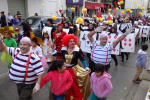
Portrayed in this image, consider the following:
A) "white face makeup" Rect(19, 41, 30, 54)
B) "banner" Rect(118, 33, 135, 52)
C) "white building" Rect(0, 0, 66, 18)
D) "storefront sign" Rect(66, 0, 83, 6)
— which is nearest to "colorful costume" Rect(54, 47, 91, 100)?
"white face makeup" Rect(19, 41, 30, 54)

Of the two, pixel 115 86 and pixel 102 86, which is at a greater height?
pixel 102 86

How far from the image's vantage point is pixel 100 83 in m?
2.73

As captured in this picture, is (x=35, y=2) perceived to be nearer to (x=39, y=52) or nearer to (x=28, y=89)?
(x=39, y=52)

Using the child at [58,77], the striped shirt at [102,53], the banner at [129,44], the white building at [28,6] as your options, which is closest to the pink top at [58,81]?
the child at [58,77]

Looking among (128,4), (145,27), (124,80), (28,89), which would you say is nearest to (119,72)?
(124,80)

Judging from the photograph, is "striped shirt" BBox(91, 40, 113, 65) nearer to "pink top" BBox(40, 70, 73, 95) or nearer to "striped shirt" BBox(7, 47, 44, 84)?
"pink top" BBox(40, 70, 73, 95)

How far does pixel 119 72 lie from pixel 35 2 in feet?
51.6

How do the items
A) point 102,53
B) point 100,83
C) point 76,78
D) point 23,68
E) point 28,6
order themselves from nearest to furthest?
point 23,68
point 100,83
point 76,78
point 102,53
point 28,6

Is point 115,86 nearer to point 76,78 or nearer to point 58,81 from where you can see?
point 76,78

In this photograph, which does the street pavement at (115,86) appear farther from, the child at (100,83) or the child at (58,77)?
the child at (100,83)

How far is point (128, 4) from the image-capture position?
134ft

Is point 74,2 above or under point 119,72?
above

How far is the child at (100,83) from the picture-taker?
106 inches

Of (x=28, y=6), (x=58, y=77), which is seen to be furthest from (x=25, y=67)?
(x=28, y=6)
